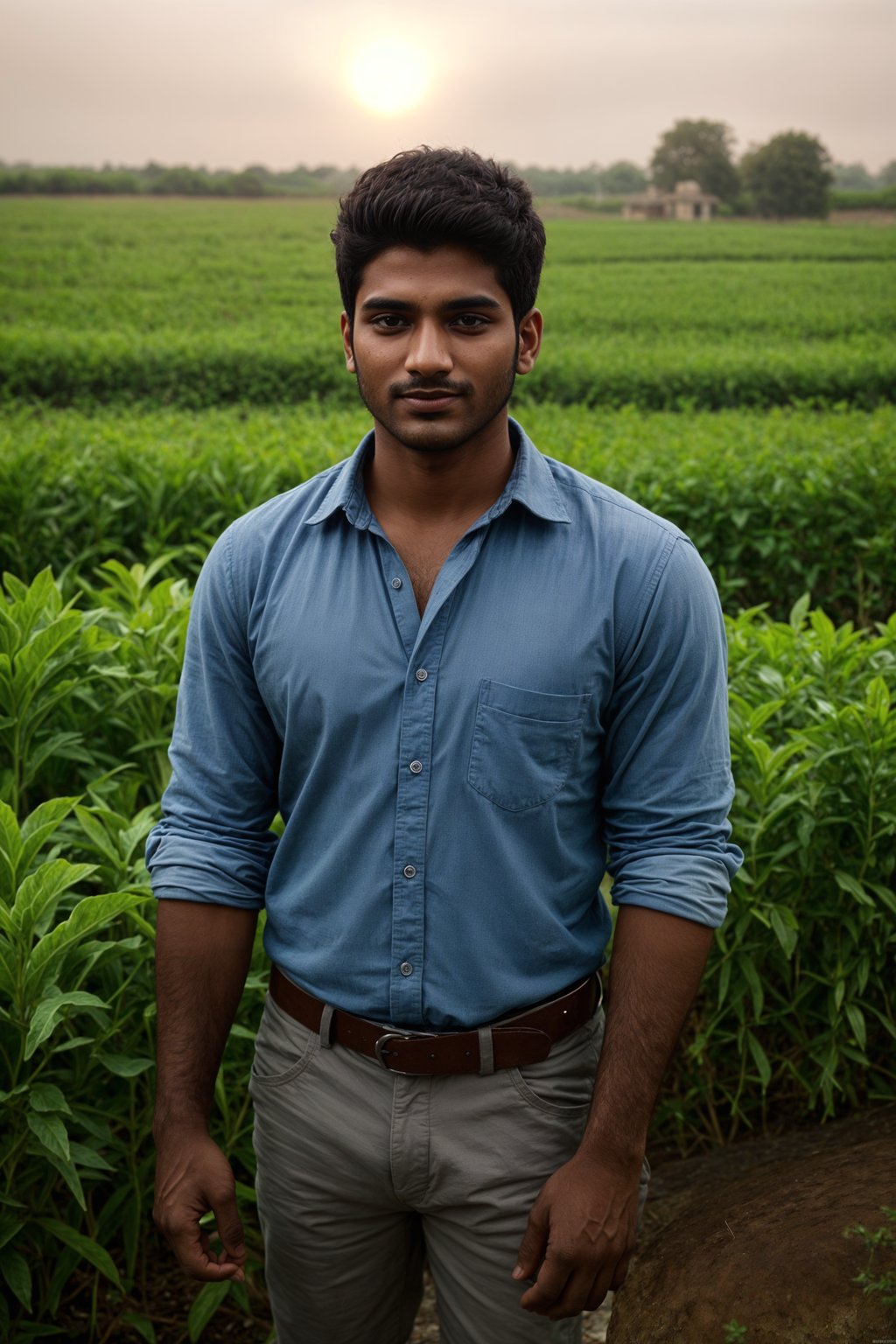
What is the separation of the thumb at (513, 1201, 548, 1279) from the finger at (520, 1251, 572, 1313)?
0.02 metres

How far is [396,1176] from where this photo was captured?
62.9 inches

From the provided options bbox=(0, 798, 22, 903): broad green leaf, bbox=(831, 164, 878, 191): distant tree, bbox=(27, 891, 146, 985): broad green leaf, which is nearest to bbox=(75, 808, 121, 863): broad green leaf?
bbox=(0, 798, 22, 903): broad green leaf

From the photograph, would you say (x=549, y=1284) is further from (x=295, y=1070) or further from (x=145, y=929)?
(x=145, y=929)

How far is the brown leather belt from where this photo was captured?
156 cm

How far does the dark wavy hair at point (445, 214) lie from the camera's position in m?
1.50

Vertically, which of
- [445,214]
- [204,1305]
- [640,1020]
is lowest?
[204,1305]

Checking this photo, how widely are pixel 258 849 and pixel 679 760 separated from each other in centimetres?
61

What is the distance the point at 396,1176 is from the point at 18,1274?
0.81 m

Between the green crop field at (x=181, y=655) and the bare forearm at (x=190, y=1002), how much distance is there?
0.26 metres

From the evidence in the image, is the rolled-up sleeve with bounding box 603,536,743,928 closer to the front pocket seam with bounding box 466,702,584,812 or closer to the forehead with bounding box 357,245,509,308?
the front pocket seam with bounding box 466,702,584,812

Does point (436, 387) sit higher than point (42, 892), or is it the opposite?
point (436, 387)

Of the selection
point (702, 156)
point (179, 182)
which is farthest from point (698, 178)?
point (179, 182)

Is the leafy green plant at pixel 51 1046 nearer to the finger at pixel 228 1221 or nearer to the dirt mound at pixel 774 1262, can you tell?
the finger at pixel 228 1221

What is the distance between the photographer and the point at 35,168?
47.9ft
